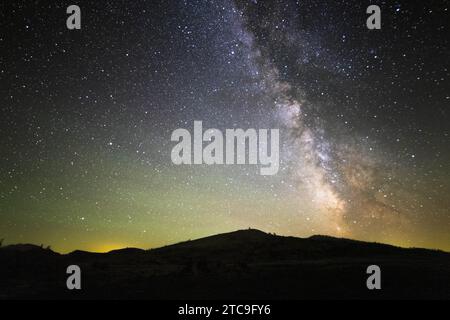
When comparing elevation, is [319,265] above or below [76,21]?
below

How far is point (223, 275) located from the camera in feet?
67.8

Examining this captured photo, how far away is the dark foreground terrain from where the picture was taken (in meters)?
16.8

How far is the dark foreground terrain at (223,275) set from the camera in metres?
16.8

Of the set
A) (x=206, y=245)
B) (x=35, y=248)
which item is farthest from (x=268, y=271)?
(x=35, y=248)

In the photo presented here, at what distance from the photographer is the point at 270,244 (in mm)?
34062
